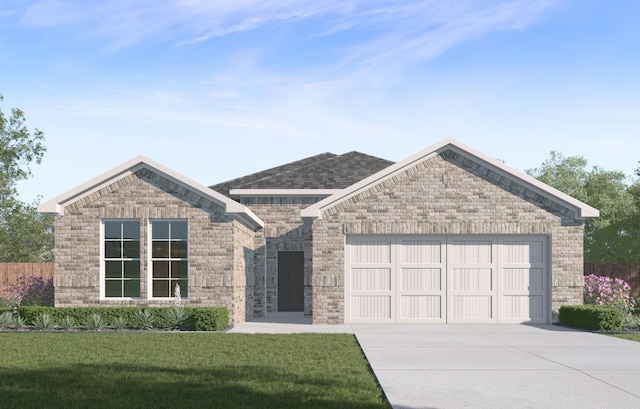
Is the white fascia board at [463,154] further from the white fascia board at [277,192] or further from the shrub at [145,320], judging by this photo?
the shrub at [145,320]

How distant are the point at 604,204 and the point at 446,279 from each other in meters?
37.2

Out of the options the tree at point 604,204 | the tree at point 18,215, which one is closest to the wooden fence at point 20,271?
the tree at point 18,215

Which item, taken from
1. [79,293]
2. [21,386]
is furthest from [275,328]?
[21,386]

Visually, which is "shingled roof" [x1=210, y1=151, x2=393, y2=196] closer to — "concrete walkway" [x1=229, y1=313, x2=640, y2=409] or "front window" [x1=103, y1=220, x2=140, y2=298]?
"front window" [x1=103, y1=220, x2=140, y2=298]

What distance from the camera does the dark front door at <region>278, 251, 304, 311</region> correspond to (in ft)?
90.5

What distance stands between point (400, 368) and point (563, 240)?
11.7 metres

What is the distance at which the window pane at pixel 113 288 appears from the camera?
21.7 metres

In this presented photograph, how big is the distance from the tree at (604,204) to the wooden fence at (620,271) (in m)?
8.31

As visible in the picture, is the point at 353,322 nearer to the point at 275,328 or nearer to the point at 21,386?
the point at 275,328

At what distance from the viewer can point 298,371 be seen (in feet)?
39.9

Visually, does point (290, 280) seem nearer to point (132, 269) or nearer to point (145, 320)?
point (132, 269)

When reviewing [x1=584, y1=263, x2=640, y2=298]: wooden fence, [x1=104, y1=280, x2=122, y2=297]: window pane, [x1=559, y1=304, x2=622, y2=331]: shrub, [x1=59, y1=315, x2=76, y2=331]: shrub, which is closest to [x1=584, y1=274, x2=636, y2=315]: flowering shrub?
[x1=559, y1=304, x2=622, y2=331]: shrub

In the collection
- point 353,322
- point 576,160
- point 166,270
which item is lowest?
point 353,322

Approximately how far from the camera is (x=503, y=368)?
12.8 metres
